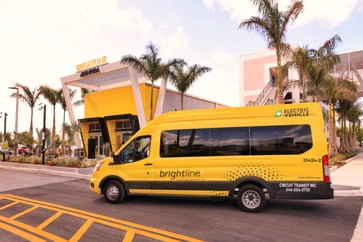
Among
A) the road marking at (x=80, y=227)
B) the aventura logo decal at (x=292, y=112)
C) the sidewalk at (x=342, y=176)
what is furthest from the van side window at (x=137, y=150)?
the sidewalk at (x=342, y=176)

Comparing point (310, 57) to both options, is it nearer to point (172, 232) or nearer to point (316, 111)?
point (316, 111)

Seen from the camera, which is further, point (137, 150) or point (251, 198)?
point (137, 150)

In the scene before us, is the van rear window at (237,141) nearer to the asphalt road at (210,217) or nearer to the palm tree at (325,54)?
the asphalt road at (210,217)

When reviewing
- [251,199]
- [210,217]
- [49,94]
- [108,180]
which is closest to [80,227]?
[108,180]

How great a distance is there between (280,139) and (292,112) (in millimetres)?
784

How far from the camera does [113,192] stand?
27.0 feet

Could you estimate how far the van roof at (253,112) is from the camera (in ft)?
23.5

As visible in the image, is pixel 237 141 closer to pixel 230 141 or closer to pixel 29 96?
pixel 230 141

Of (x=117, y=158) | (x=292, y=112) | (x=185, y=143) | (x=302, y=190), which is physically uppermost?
(x=292, y=112)

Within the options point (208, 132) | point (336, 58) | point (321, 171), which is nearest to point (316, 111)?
point (321, 171)

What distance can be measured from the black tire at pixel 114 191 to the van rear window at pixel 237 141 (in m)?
1.61

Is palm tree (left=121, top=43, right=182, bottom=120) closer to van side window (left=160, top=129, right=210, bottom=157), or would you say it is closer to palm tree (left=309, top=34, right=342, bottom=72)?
palm tree (left=309, top=34, right=342, bottom=72)

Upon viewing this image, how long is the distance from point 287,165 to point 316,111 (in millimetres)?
1571

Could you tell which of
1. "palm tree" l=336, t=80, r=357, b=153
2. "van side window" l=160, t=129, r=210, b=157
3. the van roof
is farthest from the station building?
"van side window" l=160, t=129, r=210, b=157
